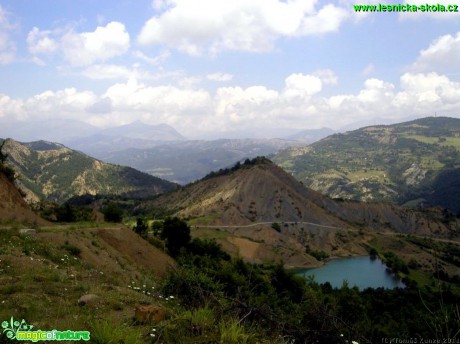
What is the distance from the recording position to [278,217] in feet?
398

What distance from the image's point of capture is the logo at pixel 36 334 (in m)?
6.64

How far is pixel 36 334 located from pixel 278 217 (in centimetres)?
11657

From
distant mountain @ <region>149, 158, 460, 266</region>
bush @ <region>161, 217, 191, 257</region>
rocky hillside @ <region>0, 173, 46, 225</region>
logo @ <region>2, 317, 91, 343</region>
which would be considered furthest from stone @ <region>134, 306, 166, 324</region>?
distant mountain @ <region>149, 158, 460, 266</region>

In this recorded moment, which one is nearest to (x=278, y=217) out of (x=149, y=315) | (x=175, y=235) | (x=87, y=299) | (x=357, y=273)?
(x=357, y=273)

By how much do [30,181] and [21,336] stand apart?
21458cm

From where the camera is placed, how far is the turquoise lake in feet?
297

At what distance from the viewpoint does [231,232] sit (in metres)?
101

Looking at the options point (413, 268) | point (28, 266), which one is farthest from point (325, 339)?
point (413, 268)

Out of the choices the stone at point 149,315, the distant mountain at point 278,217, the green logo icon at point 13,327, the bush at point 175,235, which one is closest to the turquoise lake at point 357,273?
the distant mountain at point 278,217

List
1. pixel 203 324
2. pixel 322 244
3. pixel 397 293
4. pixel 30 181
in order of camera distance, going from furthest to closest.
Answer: pixel 30 181 → pixel 322 244 → pixel 397 293 → pixel 203 324

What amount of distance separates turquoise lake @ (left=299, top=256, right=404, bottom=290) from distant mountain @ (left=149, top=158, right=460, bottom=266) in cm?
460

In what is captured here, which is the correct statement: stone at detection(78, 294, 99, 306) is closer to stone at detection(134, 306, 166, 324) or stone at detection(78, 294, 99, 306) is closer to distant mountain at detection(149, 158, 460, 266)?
stone at detection(134, 306, 166, 324)

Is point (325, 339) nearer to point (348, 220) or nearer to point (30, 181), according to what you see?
point (348, 220)

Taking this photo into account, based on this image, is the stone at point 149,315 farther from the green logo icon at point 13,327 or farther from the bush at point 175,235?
the bush at point 175,235
